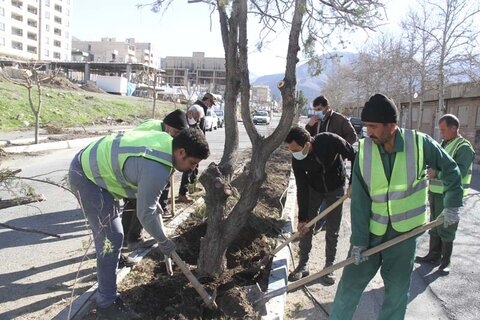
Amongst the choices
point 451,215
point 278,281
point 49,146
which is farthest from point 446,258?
point 49,146

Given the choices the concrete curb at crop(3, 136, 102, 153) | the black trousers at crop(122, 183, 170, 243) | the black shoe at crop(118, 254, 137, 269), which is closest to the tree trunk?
the black shoe at crop(118, 254, 137, 269)

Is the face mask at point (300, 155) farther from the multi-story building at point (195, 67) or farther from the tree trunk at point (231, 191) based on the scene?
the multi-story building at point (195, 67)

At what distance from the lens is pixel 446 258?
16.9 ft

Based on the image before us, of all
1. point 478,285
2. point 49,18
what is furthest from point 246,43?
point 49,18

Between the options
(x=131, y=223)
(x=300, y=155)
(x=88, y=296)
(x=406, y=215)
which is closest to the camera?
(x=406, y=215)

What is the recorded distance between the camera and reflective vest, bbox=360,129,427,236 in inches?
116

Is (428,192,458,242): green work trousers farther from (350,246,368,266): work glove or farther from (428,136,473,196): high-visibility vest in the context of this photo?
(350,246,368,266): work glove

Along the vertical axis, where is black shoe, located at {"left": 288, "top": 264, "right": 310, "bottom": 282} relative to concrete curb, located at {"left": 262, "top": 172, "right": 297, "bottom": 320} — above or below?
below

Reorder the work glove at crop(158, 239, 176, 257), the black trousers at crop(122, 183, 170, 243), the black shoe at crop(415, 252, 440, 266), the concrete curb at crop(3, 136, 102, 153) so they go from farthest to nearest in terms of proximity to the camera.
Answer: the concrete curb at crop(3, 136, 102, 153) → the black shoe at crop(415, 252, 440, 266) → the black trousers at crop(122, 183, 170, 243) → the work glove at crop(158, 239, 176, 257)

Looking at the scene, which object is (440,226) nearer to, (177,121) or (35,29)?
(177,121)

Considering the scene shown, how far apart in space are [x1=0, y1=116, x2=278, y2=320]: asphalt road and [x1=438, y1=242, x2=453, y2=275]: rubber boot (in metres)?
3.81

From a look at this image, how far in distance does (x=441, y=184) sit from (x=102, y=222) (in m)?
3.70

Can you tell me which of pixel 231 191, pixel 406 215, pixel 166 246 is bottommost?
pixel 166 246

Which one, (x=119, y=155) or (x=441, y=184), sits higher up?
(x=119, y=155)
